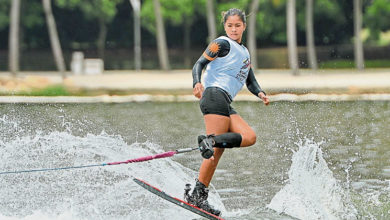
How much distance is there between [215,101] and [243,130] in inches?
13.5

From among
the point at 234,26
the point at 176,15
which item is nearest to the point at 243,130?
the point at 234,26

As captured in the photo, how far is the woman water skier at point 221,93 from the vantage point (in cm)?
754

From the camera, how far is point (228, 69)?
25.1ft

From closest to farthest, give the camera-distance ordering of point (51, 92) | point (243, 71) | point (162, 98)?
point (243, 71) → point (162, 98) → point (51, 92)

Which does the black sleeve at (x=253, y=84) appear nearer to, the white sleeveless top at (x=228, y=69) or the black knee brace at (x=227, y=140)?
the white sleeveless top at (x=228, y=69)

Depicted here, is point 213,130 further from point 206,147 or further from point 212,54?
point 212,54

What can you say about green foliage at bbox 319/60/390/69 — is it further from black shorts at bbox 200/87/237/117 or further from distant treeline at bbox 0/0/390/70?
black shorts at bbox 200/87/237/117

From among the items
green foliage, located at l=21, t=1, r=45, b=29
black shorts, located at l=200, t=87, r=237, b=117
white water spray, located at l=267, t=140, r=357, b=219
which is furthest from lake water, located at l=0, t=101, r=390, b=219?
green foliage, located at l=21, t=1, r=45, b=29

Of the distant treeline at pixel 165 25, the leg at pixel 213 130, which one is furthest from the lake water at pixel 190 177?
the distant treeline at pixel 165 25

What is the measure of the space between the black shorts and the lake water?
38.9 inches

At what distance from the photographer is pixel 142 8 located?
55.5 meters

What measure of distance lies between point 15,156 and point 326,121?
10.2 m

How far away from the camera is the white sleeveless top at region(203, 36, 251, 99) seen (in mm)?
7625

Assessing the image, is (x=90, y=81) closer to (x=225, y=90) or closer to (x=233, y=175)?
(x=233, y=175)
